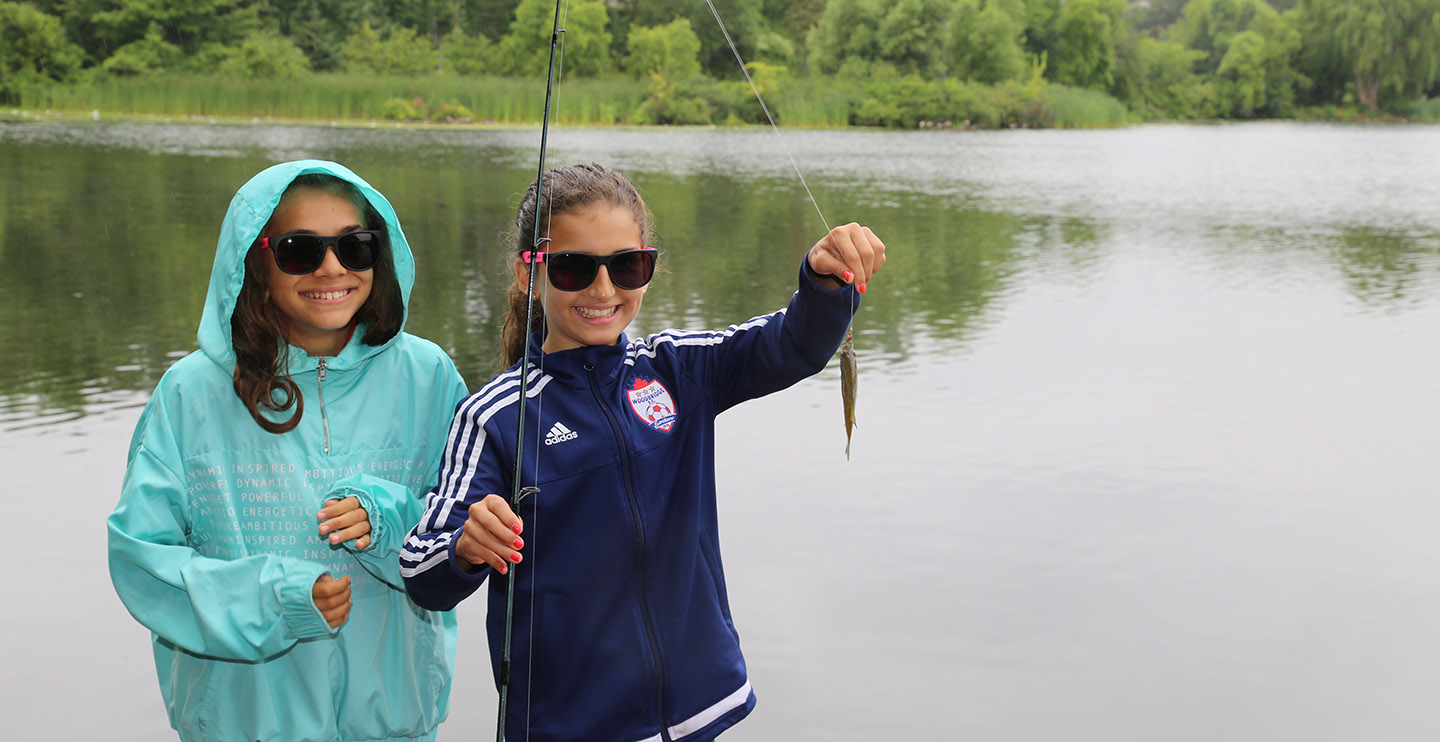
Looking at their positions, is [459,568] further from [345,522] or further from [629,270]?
[629,270]

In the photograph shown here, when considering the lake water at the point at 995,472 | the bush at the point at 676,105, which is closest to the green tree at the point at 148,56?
the bush at the point at 676,105

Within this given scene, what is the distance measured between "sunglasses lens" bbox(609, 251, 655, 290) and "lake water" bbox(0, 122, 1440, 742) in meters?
0.83

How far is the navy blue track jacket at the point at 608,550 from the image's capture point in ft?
6.36

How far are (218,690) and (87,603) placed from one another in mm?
2634

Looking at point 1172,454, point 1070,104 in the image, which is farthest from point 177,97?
point 1172,454

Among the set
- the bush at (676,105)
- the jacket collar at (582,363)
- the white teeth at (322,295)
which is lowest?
the jacket collar at (582,363)

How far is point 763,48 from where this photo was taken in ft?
147

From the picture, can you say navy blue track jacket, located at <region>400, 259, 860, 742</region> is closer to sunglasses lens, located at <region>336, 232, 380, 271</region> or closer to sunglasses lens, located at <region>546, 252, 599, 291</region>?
sunglasses lens, located at <region>546, 252, 599, 291</region>

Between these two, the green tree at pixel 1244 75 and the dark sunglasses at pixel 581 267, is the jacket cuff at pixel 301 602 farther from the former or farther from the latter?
the green tree at pixel 1244 75

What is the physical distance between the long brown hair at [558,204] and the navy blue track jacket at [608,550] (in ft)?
0.48

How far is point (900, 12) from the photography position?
4409cm

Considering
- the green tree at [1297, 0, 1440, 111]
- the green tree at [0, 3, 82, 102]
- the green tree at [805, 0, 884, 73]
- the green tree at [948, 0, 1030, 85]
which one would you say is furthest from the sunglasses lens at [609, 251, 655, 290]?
the green tree at [1297, 0, 1440, 111]

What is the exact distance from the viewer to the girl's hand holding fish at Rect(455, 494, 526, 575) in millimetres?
1631

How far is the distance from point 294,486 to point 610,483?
51 centimetres
